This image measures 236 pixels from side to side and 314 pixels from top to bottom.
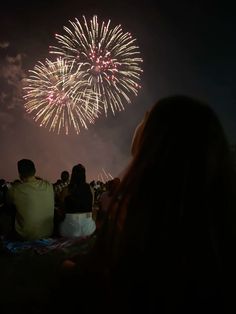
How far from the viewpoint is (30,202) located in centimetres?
721

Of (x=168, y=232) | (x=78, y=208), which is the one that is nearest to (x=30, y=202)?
(x=78, y=208)

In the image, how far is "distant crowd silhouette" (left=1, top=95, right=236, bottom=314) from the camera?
1.55 metres

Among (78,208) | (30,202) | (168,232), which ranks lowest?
(78,208)

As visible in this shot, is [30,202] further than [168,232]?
Yes

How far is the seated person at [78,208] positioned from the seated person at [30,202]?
33cm

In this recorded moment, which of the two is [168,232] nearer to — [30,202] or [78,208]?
[30,202]

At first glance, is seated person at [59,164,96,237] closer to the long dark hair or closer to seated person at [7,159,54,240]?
seated person at [7,159,54,240]

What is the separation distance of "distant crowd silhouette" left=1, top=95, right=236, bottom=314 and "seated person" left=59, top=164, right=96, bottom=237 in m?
5.82

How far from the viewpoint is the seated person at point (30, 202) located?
716 centimetres

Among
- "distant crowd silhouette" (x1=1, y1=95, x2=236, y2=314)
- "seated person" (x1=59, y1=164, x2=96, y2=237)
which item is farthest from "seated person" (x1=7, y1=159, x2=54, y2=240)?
"distant crowd silhouette" (x1=1, y1=95, x2=236, y2=314)

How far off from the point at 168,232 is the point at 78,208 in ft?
20.1

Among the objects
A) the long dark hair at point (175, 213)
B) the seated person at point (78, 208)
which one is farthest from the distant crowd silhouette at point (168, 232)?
the seated person at point (78, 208)

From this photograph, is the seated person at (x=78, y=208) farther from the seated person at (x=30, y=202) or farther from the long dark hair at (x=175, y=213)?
the long dark hair at (x=175, y=213)

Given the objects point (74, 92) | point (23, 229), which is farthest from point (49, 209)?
point (74, 92)
